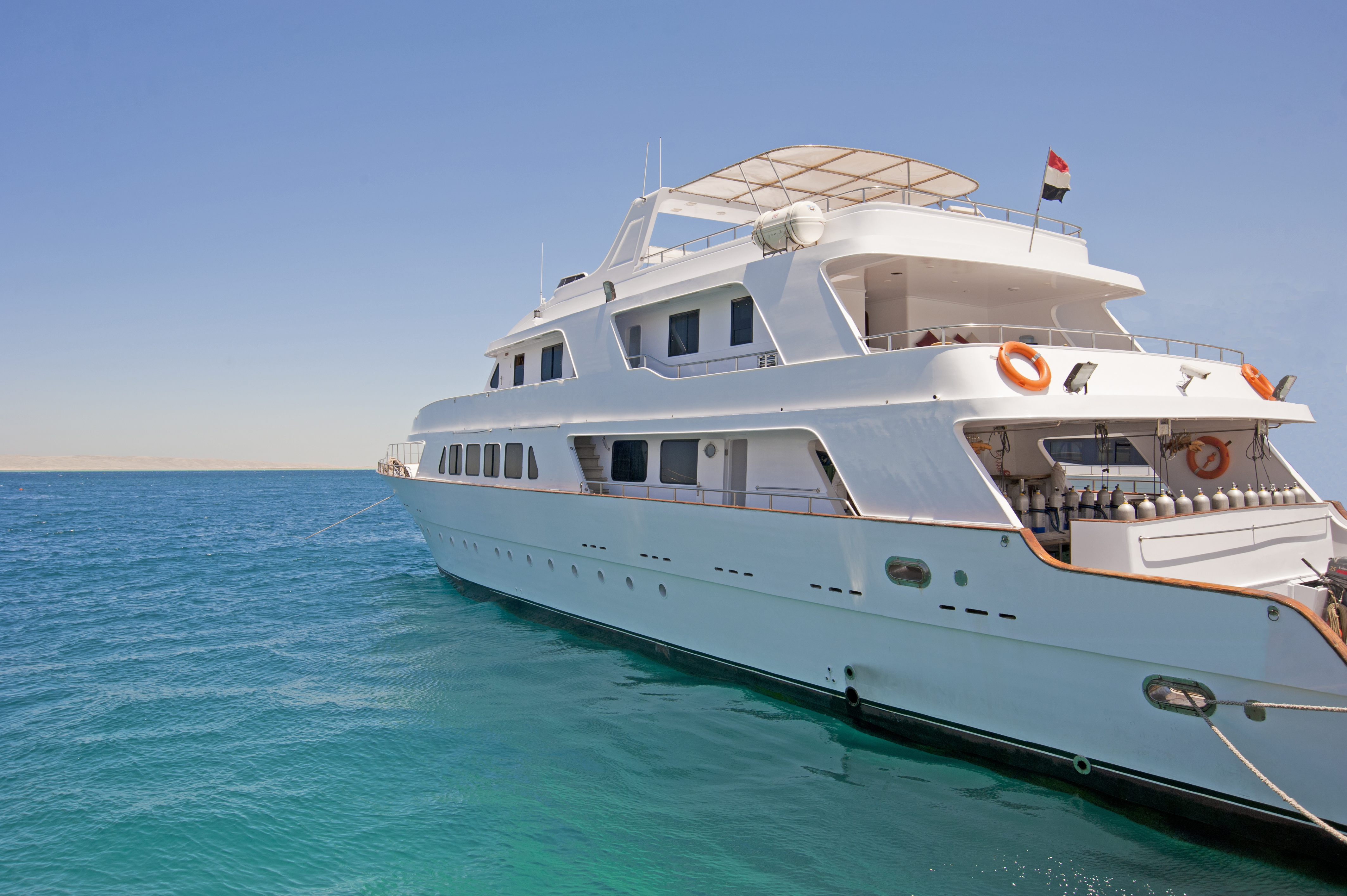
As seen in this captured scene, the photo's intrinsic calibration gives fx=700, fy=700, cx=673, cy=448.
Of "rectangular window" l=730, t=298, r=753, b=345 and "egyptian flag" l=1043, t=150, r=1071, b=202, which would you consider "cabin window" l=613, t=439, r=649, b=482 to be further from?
"egyptian flag" l=1043, t=150, r=1071, b=202

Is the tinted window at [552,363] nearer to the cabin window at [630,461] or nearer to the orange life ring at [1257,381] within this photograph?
the cabin window at [630,461]

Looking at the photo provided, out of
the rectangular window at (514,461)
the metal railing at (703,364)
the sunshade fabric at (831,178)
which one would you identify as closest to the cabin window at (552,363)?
the rectangular window at (514,461)

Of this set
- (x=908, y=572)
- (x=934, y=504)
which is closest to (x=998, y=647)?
(x=908, y=572)

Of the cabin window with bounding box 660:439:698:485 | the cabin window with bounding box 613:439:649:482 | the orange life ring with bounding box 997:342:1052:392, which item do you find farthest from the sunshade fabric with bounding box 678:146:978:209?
the cabin window with bounding box 613:439:649:482

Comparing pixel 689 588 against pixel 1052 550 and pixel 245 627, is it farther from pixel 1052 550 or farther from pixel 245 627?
pixel 245 627

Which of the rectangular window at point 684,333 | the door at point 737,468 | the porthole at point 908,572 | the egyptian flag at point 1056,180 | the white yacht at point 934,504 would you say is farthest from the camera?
the rectangular window at point 684,333

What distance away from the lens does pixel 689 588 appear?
10.4 meters

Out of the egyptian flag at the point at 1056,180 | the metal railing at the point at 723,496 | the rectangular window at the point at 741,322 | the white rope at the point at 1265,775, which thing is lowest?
the white rope at the point at 1265,775

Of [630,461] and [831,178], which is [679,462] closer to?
[630,461]

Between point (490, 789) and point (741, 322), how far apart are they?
7.09 m

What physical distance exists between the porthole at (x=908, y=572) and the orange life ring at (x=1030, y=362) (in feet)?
6.94

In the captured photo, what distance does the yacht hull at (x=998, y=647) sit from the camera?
17.9ft

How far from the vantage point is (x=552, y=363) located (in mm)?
14891

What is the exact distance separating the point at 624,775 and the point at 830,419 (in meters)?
4.76
